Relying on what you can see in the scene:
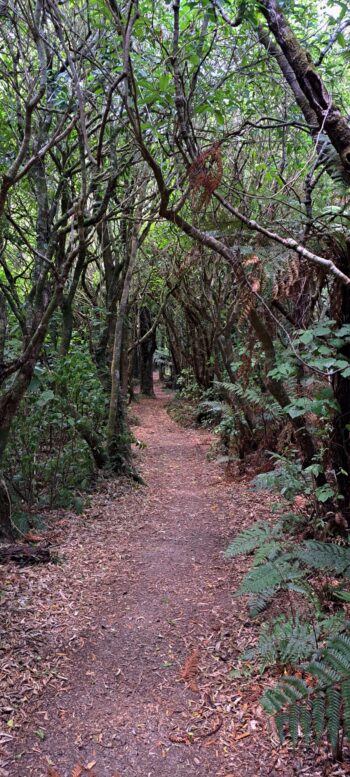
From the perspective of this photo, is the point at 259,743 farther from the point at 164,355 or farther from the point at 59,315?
the point at 164,355

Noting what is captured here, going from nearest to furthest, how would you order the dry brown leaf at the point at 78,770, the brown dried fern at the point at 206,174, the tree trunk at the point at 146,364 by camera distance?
the dry brown leaf at the point at 78,770
the brown dried fern at the point at 206,174
the tree trunk at the point at 146,364

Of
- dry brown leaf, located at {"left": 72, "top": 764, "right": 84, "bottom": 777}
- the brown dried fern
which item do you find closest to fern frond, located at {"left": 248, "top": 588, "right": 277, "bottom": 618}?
dry brown leaf, located at {"left": 72, "top": 764, "right": 84, "bottom": 777}

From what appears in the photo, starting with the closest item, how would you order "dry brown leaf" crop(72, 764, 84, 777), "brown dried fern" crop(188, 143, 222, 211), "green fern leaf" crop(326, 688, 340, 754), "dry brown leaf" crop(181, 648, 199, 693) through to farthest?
1. "green fern leaf" crop(326, 688, 340, 754)
2. "dry brown leaf" crop(72, 764, 84, 777)
3. "dry brown leaf" crop(181, 648, 199, 693)
4. "brown dried fern" crop(188, 143, 222, 211)

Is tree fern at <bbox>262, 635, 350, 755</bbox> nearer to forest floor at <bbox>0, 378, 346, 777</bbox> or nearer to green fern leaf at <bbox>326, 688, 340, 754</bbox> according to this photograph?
green fern leaf at <bbox>326, 688, 340, 754</bbox>

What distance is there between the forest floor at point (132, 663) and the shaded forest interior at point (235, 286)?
0.17 m

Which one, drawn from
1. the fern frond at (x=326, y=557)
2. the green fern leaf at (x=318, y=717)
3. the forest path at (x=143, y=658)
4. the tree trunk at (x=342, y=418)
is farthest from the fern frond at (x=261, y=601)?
the green fern leaf at (x=318, y=717)

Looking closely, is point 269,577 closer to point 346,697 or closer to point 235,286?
point 346,697

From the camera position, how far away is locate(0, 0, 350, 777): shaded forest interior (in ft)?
10.9

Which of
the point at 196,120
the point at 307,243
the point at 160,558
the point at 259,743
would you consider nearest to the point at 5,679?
the point at 259,743

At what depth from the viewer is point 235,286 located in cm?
628

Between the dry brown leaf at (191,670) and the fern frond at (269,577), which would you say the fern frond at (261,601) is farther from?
the dry brown leaf at (191,670)

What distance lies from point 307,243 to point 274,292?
0.48 metres

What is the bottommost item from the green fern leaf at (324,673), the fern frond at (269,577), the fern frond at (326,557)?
the green fern leaf at (324,673)

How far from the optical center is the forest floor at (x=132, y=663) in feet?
8.65
